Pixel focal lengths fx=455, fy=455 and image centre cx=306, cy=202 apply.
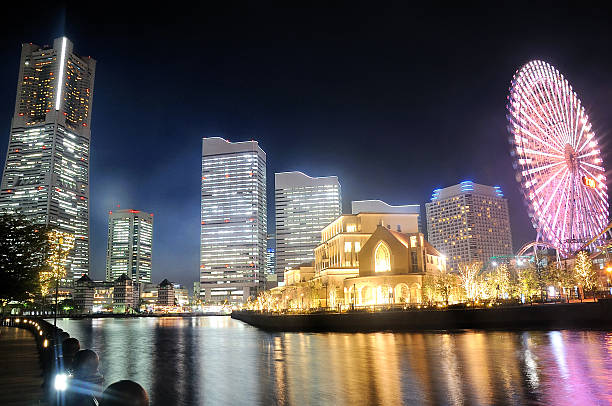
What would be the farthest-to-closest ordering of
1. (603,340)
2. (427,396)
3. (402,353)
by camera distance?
(603,340)
(402,353)
(427,396)

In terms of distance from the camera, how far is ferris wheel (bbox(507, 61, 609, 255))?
7800 centimetres

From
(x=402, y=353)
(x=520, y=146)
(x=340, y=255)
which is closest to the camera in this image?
(x=402, y=353)

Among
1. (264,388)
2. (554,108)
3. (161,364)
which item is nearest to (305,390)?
(264,388)

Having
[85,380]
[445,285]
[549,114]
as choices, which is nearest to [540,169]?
[549,114]

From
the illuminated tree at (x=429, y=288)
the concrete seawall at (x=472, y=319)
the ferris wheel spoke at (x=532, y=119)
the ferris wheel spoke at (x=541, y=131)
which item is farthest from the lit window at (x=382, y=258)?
the ferris wheel spoke at (x=532, y=119)

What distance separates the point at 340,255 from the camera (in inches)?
4941

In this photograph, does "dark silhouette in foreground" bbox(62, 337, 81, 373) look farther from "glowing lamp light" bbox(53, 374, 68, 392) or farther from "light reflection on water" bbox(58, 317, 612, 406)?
"light reflection on water" bbox(58, 317, 612, 406)

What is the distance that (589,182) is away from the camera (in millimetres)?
79250

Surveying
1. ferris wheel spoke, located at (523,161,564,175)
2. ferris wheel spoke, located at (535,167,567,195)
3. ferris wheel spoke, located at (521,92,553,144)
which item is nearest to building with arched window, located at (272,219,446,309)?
ferris wheel spoke, located at (535,167,567,195)

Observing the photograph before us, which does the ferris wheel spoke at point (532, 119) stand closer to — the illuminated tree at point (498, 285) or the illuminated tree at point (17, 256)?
the illuminated tree at point (498, 285)

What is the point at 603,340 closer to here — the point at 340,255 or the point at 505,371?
the point at 505,371

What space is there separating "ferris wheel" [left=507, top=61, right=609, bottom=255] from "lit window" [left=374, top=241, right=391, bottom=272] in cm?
3495

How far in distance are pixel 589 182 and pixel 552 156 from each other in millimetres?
8003

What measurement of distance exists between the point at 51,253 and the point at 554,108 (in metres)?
83.0
